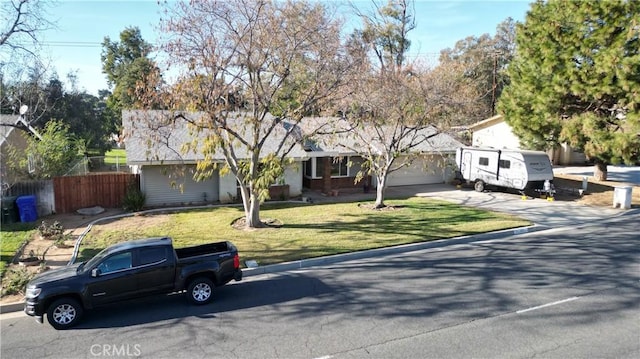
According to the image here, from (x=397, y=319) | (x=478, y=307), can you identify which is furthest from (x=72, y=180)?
(x=478, y=307)

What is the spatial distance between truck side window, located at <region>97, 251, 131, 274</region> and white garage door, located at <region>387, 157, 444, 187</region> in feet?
65.5

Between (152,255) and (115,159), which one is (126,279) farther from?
(115,159)

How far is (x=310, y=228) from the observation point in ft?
52.4

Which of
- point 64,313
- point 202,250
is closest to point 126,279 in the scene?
point 64,313

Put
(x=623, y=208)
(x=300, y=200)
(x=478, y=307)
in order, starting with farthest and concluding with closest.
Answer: (x=300, y=200) → (x=623, y=208) → (x=478, y=307)

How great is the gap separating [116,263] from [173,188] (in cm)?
1069

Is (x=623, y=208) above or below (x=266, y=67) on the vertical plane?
below

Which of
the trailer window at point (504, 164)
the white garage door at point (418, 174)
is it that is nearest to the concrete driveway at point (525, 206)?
the white garage door at point (418, 174)

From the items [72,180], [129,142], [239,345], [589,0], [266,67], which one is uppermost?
[589,0]

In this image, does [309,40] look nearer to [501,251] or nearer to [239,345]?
[501,251]

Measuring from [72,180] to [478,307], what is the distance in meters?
16.8

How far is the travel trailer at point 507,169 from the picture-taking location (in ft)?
74.6

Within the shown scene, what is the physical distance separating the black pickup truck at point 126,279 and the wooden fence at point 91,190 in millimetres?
10320

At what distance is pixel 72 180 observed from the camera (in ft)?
59.3
